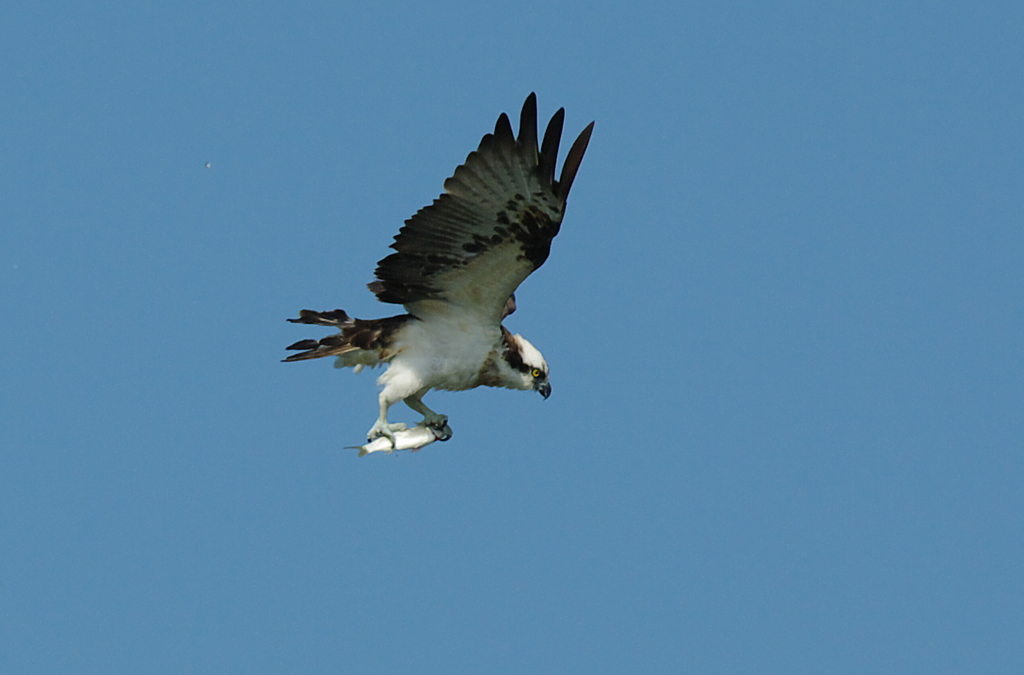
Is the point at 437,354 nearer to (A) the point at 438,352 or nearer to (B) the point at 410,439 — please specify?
(A) the point at 438,352

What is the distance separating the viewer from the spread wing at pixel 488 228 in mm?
8859

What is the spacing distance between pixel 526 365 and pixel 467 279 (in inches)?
43.3

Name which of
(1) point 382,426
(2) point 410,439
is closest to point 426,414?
(2) point 410,439

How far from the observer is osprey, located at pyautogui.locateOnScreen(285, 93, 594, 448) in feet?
29.2

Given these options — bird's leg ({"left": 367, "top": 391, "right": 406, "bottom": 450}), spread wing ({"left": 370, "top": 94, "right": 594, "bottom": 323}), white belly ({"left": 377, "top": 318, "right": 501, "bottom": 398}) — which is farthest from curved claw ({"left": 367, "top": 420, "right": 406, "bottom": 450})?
spread wing ({"left": 370, "top": 94, "right": 594, "bottom": 323})

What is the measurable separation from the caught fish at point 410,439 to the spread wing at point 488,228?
3.07 ft

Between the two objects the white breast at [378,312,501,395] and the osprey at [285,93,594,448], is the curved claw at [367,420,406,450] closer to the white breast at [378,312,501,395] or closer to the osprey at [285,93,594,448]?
the osprey at [285,93,594,448]

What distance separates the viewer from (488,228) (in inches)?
367

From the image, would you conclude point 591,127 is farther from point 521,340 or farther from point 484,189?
point 521,340

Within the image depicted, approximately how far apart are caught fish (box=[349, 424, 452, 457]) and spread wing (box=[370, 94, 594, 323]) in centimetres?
94

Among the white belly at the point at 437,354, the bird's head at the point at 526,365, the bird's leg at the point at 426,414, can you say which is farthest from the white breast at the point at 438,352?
the bird's leg at the point at 426,414

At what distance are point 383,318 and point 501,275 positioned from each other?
1.09 m

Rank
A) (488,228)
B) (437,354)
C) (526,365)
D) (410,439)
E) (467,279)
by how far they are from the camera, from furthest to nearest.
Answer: (526,365) < (410,439) < (437,354) < (467,279) < (488,228)

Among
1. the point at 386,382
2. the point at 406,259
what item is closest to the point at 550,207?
the point at 406,259
